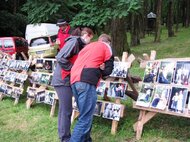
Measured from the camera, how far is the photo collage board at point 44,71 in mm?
8305

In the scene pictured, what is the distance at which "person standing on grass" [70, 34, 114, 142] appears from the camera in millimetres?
5328

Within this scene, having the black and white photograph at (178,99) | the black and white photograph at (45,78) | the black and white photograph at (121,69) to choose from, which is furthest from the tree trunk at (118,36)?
the black and white photograph at (178,99)

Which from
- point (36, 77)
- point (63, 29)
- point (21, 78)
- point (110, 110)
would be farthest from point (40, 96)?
point (110, 110)

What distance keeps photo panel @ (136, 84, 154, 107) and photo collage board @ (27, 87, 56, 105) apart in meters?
2.45

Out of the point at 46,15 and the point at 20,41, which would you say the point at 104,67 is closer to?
the point at 46,15

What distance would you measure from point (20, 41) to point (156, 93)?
→ 19021mm

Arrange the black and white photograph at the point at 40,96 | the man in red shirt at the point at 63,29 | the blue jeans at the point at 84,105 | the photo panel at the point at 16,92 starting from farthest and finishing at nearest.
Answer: the photo panel at the point at 16,92
the man in red shirt at the point at 63,29
the black and white photograph at the point at 40,96
the blue jeans at the point at 84,105

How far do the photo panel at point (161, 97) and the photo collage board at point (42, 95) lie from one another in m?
2.76

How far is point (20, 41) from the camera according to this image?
23859 mm

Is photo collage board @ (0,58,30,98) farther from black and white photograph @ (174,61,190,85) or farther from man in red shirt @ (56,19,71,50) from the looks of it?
black and white photograph @ (174,61,190,85)

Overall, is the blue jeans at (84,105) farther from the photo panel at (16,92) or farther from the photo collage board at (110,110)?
the photo panel at (16,92)

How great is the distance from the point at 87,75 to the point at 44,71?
3.43 m

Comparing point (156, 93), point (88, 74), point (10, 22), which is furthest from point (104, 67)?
point (10, 22)

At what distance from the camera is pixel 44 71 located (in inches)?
338
